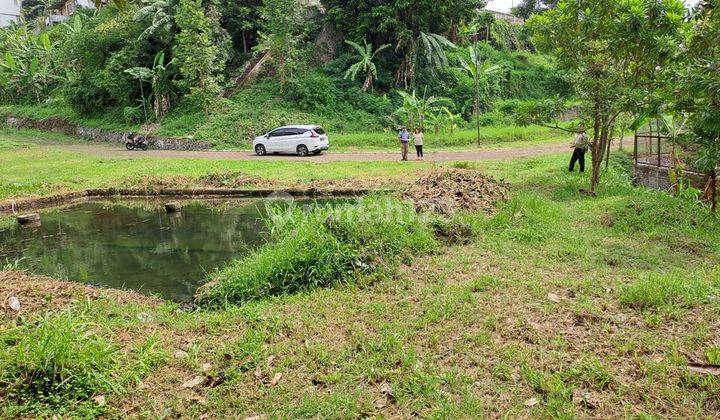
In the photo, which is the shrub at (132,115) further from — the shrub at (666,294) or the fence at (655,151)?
→ the shrub at (666,294)

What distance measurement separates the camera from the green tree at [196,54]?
2659 cm

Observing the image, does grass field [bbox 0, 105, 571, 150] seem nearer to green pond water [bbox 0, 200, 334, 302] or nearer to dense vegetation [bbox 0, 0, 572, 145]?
dense vegetation [bbox 0, 0, 572, 145]

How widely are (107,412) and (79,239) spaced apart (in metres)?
8.26

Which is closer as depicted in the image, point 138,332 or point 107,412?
point 107,412

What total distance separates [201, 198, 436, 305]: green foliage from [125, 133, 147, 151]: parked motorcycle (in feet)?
74.2

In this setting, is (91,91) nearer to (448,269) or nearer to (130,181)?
(130,181)

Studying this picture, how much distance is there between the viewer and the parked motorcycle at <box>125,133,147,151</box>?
27109 millimetres

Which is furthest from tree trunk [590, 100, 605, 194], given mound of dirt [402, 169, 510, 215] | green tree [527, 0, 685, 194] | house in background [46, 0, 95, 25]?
house in background [46, 0, 95, 25]

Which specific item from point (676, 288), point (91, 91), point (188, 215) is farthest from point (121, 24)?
point (676, 288)

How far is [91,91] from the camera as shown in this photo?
33062 mm

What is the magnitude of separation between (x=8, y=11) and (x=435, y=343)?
7567 centimetres

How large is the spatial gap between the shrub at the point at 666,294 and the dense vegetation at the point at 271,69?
20.7 metres

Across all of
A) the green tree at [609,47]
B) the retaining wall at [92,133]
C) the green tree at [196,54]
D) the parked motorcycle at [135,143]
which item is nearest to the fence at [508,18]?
the green tree at [196,54]

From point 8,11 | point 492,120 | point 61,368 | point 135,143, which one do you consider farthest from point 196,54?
point 8,11
